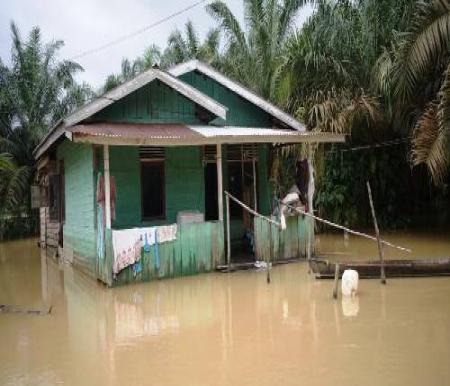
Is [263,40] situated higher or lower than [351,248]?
higher

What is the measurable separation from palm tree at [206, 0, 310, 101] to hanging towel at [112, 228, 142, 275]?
31.5 ft

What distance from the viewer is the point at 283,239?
1264 centimetres

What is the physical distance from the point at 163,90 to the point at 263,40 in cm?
749

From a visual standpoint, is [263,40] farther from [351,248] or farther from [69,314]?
[69,314]

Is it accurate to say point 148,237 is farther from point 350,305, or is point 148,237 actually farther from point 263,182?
point 263,182

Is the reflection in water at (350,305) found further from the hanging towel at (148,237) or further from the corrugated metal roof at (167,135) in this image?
the corrugated metal roof at (167,135)

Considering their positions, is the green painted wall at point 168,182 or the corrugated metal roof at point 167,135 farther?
the green painted wall at point 168,182

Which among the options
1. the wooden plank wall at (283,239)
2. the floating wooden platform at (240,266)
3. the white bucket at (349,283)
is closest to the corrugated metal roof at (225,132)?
the wooden plank wall at (283,239)

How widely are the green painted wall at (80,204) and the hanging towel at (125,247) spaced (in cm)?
136

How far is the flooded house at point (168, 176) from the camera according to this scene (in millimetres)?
10891

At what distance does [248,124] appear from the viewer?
49.1 feet

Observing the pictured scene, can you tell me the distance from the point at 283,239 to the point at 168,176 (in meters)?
2.99

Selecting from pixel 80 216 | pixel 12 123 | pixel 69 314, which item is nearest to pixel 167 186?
pixel 80 216

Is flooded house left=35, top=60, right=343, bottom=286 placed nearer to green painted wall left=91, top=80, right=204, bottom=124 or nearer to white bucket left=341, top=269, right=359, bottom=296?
green painted wall left=91, top=80, right=204, bottom=124
